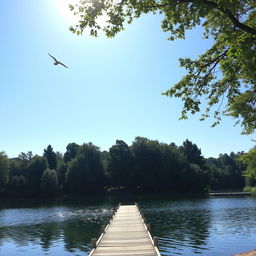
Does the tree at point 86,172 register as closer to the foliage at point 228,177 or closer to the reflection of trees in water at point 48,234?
the foliage at point 228,177

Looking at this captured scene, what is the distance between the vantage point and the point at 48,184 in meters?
92.9

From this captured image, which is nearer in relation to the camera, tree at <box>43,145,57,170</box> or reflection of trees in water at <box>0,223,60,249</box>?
reflection of trees in water at <box>0,223,60,249</box>

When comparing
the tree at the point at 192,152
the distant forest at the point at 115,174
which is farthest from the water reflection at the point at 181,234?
the tree at the point at 192,152

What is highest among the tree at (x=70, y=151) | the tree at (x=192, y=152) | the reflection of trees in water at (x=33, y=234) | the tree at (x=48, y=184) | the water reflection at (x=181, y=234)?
the tree at (x=70, y=151)

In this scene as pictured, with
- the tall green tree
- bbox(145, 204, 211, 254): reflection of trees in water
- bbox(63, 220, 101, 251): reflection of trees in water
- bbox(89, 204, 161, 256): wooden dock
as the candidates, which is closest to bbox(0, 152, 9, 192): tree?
the tall green tree

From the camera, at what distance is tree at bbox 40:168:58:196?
92438 mm

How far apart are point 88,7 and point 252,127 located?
1175cm

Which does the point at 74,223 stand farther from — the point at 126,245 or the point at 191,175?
the point at 191,175

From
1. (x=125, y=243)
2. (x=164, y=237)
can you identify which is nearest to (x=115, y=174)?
(x=164, y=237)

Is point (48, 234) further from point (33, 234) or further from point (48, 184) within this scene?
point (48, 184)

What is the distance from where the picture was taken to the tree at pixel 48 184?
9244cm

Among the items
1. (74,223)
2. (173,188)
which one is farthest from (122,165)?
(74,223)

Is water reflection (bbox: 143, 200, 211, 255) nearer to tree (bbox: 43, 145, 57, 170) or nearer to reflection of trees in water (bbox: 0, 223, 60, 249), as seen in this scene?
reflection of trees in water (bbox: 0, 223, 60, 249)

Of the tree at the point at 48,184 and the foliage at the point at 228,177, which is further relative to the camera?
the foliage at the point at 228,177
